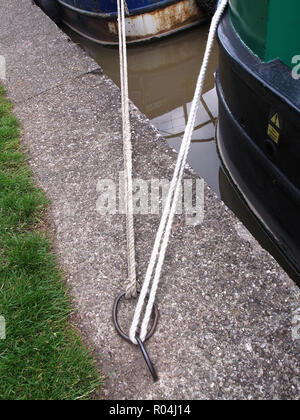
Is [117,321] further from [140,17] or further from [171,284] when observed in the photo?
[140,17]

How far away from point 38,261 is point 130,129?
4.14ft

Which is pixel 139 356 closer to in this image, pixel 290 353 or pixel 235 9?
pixel 290 353

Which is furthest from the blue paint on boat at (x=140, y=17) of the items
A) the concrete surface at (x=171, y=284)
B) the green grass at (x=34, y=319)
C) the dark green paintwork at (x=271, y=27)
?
the green grass at (x=34, y=319)

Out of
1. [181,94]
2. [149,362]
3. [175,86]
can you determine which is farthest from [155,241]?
[175,86]

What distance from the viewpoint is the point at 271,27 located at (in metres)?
1.98

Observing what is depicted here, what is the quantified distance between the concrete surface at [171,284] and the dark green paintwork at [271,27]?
84 cm

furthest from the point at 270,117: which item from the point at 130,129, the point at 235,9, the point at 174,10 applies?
the point at 174,10

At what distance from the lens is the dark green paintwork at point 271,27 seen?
6.00ft

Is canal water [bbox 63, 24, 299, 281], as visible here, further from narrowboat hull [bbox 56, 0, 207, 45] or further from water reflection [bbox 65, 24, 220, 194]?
narrowboat hull [bbox 56, 0, 207, 45]

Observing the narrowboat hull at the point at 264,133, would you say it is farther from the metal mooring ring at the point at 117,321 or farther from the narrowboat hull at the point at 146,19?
the narrowboat hull at the point at 146,19

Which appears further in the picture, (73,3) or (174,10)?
(73,3)

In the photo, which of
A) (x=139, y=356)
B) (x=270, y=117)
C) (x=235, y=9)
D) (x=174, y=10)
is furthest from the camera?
(x=174, y=10)
